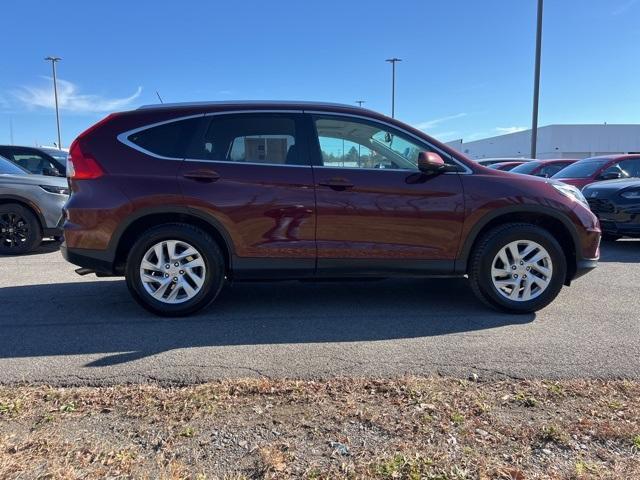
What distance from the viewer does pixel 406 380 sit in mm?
3131

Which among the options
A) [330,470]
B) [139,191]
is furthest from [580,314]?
[139,191]

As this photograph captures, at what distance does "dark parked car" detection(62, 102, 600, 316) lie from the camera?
4.23 m

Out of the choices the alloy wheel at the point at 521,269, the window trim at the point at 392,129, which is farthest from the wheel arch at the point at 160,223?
the alloy wheel at the point at 521,269

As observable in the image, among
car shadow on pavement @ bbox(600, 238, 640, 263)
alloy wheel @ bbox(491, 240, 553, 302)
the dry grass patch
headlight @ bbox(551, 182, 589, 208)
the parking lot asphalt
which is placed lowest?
the dry grass patch

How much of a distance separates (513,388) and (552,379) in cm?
33

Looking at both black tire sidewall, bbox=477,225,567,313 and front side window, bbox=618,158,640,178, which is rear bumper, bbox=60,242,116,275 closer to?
black tire sidewall, bbox=477,225,567,313

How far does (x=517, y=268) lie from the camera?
4.48 m

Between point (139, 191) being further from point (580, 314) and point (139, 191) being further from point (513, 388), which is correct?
point (580, 314)

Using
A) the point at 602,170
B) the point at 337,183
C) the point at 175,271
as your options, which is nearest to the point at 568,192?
the point at 337,183

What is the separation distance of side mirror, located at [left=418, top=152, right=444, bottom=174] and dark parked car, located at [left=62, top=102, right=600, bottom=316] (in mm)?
13

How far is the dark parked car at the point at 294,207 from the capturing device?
167 inches

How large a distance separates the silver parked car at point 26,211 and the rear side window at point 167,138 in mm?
3954

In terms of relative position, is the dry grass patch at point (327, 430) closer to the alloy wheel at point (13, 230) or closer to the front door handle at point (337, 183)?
the front door handle at point (337, 183)

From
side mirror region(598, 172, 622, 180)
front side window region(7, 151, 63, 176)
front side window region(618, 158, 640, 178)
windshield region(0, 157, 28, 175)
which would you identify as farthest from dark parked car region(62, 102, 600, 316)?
front side window region(618, 158, 640, 178)
